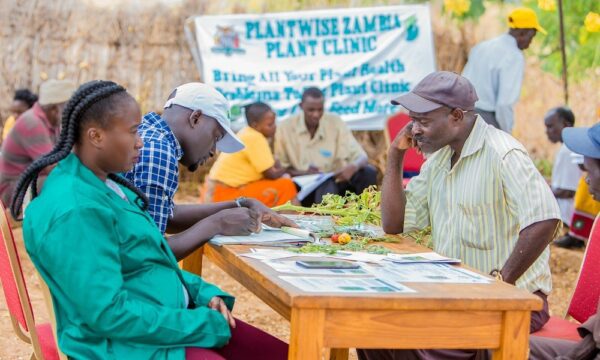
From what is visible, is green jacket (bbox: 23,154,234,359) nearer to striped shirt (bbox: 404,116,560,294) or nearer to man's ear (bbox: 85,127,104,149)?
man's ear (bbox: 85,127,104,149)

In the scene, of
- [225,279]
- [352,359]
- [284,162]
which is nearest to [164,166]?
[352,359]

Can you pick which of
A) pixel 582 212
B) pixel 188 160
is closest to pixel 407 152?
pixel 582 212

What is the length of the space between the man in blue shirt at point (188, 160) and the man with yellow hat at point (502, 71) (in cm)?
545

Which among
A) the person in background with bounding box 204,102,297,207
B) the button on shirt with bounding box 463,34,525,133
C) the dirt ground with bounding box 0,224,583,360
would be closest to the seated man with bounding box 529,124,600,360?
the dirt ground with bounding box 0,224,583,360

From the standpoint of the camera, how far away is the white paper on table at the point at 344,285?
2789 millimetres

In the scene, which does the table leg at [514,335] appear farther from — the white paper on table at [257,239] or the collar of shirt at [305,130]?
the collar of shirt at [305,130]

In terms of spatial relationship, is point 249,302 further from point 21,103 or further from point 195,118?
point 21,103

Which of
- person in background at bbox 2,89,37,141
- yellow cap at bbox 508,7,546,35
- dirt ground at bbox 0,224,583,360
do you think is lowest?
dirt ground at bbox 0,224,583,360

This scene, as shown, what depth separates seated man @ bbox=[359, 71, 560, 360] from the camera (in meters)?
3.82

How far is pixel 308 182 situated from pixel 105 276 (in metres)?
6.16

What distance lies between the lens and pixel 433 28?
12.8m

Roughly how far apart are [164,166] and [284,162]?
19.6 ft

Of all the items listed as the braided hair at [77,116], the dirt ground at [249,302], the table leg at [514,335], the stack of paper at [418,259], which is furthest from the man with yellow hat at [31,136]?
the table leg at [514,335]

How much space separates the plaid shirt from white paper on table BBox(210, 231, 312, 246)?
0.23m
